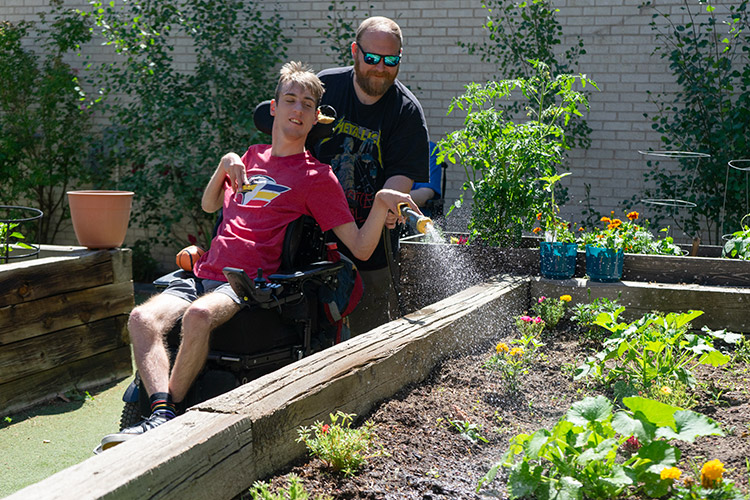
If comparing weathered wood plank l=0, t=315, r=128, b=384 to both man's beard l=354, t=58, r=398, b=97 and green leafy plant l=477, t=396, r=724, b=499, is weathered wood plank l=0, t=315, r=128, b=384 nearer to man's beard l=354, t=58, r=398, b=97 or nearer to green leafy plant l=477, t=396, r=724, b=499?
man's beard l=354, t=58, r=398, b=97

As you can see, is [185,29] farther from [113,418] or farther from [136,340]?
[136,340]

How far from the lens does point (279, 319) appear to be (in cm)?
268

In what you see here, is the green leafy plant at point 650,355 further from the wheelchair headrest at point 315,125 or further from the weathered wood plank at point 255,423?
the wheelchair headrest at point 315,125

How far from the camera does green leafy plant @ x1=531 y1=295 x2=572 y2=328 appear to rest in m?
3.44

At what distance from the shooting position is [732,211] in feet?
18.5

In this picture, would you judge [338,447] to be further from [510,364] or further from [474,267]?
[474,267]

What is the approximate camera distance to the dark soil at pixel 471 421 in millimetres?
1877

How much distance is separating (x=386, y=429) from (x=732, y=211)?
4.36m

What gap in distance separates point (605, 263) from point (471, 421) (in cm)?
163

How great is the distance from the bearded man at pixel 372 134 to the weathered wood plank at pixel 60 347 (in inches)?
59.0

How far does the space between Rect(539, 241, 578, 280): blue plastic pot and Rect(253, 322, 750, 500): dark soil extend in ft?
2.19

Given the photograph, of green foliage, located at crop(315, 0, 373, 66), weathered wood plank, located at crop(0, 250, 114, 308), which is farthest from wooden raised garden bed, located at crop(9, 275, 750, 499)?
green foliage, located at crop(315, 0, 373, 66)

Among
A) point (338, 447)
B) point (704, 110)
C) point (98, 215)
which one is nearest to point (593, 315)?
point (338, 447)

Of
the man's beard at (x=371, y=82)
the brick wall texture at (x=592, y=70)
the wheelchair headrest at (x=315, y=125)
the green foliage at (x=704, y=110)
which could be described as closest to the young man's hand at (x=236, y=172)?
the wheelchair headrest at (x=315, y=125)
